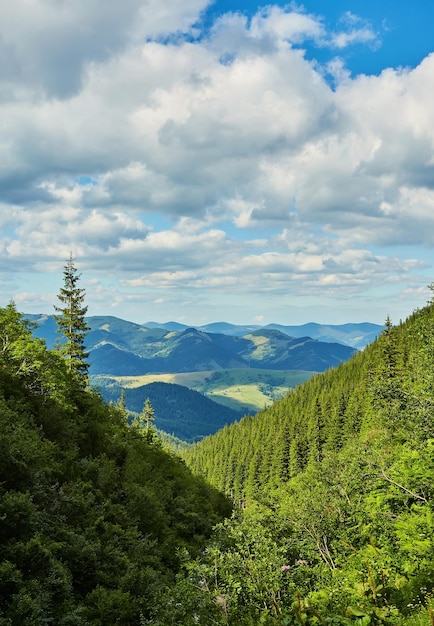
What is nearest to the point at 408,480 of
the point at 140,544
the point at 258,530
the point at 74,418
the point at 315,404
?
the point at 258,530

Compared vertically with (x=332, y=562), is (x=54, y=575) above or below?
above

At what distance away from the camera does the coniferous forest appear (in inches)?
510

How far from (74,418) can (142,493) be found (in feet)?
34.1

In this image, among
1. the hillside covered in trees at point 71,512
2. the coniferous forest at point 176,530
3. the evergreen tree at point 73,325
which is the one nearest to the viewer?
the coniferous forest at point 176,530

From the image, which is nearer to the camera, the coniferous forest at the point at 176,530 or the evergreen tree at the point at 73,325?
the coniferous forest at the point at 176,530

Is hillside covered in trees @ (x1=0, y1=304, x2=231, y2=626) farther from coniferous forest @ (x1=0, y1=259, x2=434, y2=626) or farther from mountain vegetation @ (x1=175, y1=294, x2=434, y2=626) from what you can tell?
mountain vegetation @ (x1=175, y1=294, x2=434, y2=626)

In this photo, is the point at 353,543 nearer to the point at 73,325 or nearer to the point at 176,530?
the point at 176,530

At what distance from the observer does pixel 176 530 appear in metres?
35.6

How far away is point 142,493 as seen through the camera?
32750 mm

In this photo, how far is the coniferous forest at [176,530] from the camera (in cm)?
1295

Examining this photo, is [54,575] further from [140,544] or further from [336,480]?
[336,480]

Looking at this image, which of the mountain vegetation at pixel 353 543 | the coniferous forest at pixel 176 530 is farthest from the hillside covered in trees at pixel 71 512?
the mountain vegetation at pixel 353 543

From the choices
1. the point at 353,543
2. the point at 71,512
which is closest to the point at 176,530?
the point at 71,512

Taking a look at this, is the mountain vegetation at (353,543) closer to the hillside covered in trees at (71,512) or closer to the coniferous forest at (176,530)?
the coniferous forest at (176,530)
